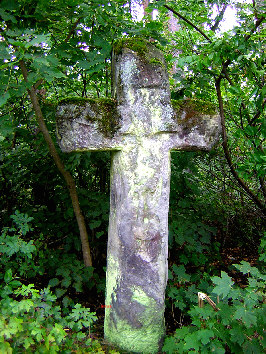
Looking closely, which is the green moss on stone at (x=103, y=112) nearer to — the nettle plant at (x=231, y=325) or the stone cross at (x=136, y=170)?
the stone cross at (x=136, y=170)

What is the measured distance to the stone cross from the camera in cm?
213

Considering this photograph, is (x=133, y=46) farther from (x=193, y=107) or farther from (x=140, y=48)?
(x=193, y=107)

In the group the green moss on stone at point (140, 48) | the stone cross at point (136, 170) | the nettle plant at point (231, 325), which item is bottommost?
the nettle plant at point (231, 325)

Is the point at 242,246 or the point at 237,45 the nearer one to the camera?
the point at 237,45

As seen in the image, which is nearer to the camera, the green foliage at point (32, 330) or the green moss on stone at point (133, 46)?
the green foliage at point (32, 330)

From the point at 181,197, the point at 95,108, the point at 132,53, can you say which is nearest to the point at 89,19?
the point at 132,53

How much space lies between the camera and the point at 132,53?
2.12 meters

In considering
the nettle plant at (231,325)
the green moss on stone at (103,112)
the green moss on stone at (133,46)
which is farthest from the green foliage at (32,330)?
the green moss on stone at (133,46)

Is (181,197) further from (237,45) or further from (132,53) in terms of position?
(132,53)

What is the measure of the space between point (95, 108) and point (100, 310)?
6.15 feet

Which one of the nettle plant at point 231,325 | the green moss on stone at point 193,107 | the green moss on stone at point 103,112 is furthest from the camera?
the green moss on stone at point 193,107

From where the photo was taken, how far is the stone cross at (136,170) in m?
2.13

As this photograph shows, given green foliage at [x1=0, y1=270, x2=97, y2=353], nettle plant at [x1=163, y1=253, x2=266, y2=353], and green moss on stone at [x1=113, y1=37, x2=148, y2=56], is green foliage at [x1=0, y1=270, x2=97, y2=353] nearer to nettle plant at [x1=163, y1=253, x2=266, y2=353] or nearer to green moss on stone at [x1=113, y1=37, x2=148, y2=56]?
nettle plant at [x1=163, y1=253, x2=266, y2=353]

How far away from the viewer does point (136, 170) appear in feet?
7.12
